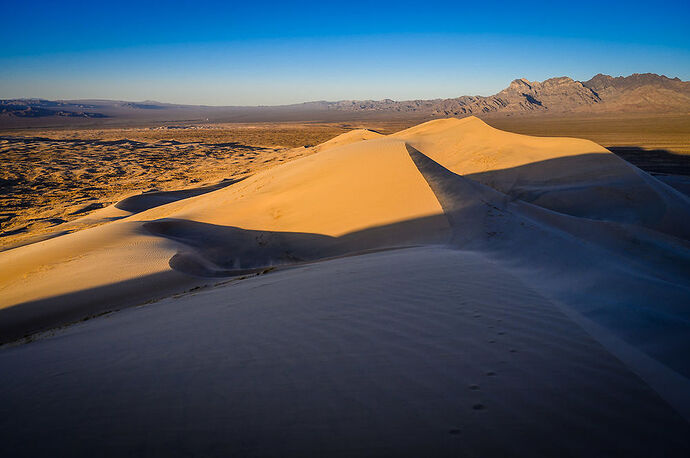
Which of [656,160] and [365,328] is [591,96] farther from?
[365,328]

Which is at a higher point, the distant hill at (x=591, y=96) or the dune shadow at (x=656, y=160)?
the distant hill at (x=591, y=96)

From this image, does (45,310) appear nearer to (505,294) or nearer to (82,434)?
(82,434)

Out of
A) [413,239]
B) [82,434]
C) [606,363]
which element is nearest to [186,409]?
[82,434]

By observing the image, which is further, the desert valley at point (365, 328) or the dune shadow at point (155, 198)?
the dune shadow at point (155, 198)

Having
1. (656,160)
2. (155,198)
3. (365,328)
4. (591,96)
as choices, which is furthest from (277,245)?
(591,96)

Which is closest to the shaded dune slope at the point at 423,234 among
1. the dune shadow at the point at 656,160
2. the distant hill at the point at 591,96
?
the dune shadow at the point at 656,160

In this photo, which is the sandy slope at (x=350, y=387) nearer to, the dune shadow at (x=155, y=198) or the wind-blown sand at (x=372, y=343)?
the wind-blown sand at (x=372, y=343)

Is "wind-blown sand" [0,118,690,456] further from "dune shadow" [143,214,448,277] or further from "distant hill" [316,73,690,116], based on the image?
"distant hill" [316,73,690,116]
